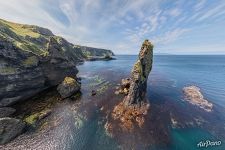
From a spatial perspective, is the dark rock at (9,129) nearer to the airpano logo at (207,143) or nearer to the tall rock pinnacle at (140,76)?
the tall rock pinnacle at (140,76)

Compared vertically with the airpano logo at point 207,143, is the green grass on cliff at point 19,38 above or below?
above

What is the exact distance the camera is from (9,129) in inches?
1149

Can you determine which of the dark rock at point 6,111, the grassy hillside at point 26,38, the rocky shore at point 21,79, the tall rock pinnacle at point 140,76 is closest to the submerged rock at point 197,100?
the tall rock pinnacle at point 140,76

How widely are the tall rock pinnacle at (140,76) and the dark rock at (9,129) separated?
2762 centimetres

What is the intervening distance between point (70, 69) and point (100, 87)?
1941 cm

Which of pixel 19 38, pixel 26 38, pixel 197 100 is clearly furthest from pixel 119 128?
pixel 26 38

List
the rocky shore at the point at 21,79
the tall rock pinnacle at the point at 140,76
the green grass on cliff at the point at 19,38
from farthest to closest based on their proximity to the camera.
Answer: the green grass on cliff at the point at 19,38 < the tall rock pinnacle at the point at 140,76 < the rocky shore at the point at 21,79

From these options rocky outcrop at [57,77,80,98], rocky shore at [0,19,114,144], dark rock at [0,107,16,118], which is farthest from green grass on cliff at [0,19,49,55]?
dark rock at [0,107,16,118]

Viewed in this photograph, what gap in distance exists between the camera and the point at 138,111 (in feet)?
129

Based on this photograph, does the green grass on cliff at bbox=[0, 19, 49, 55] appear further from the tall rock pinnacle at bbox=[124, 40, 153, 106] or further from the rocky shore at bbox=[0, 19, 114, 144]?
the tall rock pinnacle at bbox=[124, 40, 153, 106]

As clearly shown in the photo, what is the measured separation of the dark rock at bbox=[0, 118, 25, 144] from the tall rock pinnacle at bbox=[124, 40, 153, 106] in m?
27.6

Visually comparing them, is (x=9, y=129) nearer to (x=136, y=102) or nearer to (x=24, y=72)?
(x=24, y=72)

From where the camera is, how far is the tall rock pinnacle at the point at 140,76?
42.4m

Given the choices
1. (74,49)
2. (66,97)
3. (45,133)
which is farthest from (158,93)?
(74,49)
